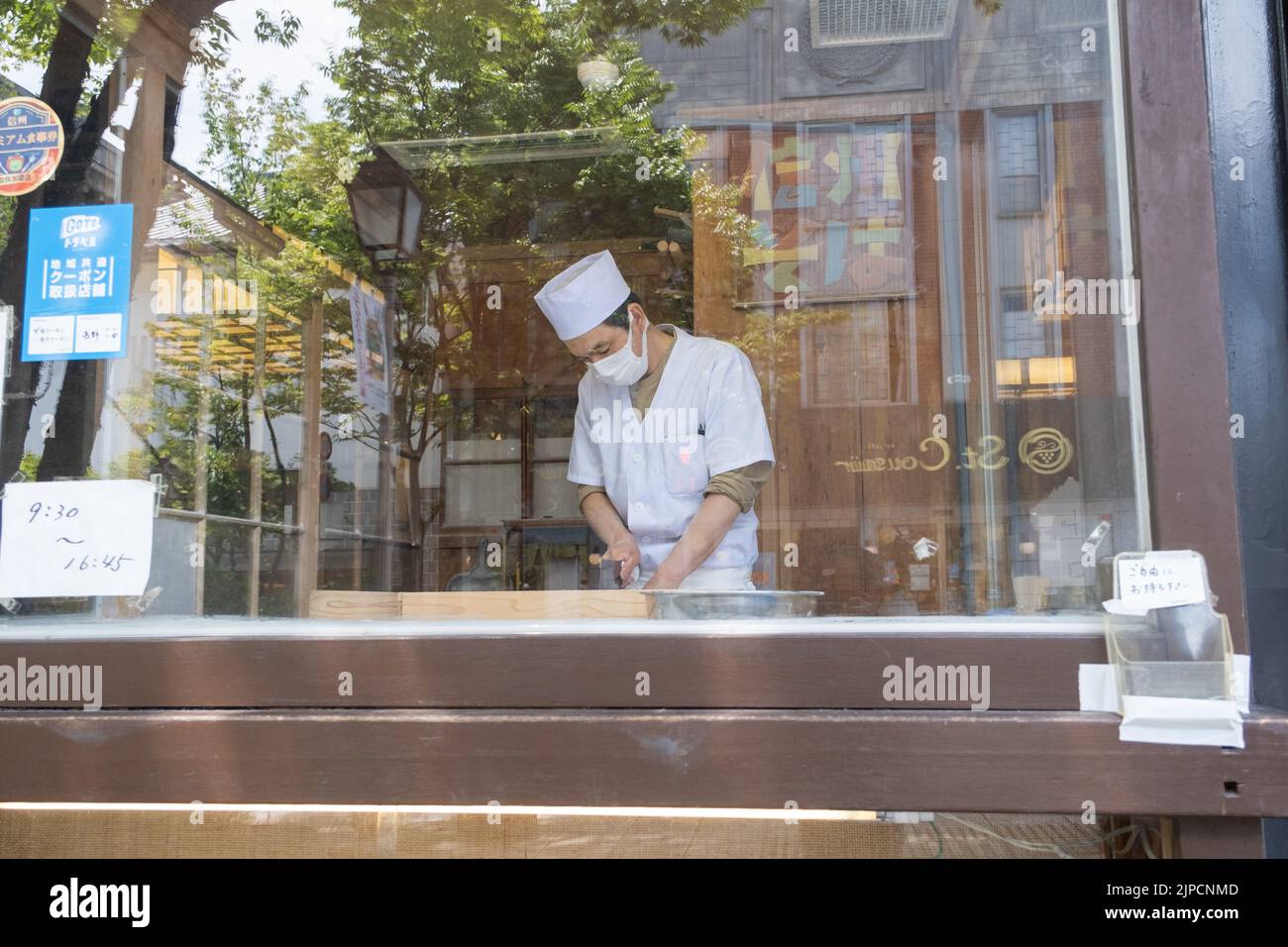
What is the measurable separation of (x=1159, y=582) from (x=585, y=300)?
1.84m

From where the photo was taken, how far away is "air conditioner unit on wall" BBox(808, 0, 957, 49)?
3613 mm

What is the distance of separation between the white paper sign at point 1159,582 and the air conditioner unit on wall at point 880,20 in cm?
256

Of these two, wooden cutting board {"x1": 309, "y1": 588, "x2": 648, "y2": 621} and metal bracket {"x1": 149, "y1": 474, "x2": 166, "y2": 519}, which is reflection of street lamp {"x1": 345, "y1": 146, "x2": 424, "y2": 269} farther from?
wooden cutting board {"x1": 309, "y1": 588, "x2": 648, "y2": 621}

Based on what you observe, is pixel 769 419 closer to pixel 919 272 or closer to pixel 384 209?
pixel 919 272

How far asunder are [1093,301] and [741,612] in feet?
2.72

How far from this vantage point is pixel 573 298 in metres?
2.98

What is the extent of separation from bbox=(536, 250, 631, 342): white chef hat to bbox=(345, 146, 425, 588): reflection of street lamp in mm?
2109

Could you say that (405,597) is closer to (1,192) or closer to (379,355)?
(1,192)

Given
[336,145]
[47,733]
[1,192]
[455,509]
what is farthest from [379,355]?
[47,733]

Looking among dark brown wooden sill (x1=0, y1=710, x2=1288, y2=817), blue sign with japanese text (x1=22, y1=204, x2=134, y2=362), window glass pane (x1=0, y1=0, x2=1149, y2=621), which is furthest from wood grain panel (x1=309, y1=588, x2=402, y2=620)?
blue sign with japanese text (x1=22, y1=204, x2=134, y2=362)

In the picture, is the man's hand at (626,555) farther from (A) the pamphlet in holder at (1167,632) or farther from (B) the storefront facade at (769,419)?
(A) the pamphlet in holder at (1167,632)

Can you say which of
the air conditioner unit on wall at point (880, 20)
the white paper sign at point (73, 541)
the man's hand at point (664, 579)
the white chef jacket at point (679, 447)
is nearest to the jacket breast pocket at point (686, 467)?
the white chef jacket at point (679, 447)

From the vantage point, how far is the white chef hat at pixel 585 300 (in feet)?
9.75

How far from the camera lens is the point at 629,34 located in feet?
13.0
